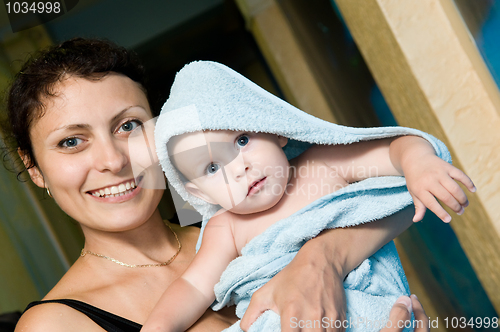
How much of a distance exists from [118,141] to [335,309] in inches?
17.5

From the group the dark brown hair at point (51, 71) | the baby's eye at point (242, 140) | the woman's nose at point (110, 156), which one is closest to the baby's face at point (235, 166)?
the baby's eye at point (242, 140)

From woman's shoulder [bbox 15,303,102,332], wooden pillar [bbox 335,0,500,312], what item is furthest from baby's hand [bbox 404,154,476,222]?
woman's shoulder [bbox 15,303,102,332]

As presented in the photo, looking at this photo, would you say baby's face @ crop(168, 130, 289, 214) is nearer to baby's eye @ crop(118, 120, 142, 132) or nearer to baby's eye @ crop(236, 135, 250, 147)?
baby's eye @ crop(236, 135, 250, 147)

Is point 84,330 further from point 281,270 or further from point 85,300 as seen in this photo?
point 281,270

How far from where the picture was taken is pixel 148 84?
0.79 m

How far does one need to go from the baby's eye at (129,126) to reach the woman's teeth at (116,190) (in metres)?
0.10

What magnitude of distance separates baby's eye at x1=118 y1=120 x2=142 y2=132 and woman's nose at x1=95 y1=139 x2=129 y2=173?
0.03 m

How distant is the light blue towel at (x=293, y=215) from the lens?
0.58m

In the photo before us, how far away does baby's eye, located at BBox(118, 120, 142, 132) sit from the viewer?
666 millimetres

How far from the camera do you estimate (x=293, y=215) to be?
2.02 ft

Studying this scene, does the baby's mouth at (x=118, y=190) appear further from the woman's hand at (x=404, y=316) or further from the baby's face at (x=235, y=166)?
the woman's hand at (x=404, y=316)

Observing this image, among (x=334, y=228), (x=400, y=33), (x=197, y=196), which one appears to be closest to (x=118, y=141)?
(x=197, y=196)

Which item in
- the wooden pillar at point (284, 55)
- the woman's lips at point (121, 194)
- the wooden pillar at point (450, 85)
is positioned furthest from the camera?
the wooden pillar at point (284, 55)

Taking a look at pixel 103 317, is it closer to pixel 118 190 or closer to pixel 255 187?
pixel 118 190
